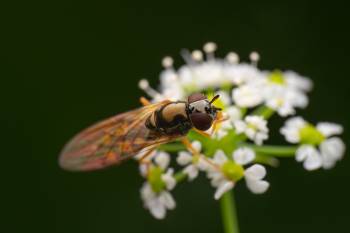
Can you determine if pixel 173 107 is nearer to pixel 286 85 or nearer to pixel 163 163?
pixel 163 163

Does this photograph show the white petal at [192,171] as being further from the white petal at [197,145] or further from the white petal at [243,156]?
the white petal at [243,156]

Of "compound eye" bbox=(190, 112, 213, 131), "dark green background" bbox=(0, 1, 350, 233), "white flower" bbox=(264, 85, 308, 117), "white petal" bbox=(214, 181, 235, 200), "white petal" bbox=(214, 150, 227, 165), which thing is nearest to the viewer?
"compound eye" bbox=(190, 112, 213, 131)

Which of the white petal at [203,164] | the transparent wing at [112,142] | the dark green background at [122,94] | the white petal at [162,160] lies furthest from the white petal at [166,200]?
the dark green background at [122,94]

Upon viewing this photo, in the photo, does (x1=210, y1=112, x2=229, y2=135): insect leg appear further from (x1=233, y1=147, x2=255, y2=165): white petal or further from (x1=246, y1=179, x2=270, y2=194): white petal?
(x1=246, y1=179, x2=270, y2=194): white petal

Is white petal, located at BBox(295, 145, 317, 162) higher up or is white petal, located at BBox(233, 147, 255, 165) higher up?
white petal, located at BBox(295, 145, 317, 162)

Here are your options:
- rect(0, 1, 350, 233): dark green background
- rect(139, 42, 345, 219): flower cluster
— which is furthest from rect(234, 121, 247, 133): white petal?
rect(0, 1, 350, 233): dark green background

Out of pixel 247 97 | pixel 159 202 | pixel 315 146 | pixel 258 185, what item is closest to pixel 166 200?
pixel 159 202

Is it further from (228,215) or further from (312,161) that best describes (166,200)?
(312,161)

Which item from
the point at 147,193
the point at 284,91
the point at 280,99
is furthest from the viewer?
the point at 284,91
